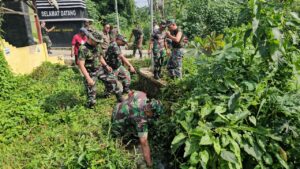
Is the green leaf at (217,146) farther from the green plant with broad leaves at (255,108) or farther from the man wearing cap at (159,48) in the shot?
the man wearing cap at (159,48)

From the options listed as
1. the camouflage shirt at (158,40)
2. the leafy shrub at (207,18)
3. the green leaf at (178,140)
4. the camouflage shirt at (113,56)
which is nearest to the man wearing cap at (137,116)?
the green leaf at (178,140)

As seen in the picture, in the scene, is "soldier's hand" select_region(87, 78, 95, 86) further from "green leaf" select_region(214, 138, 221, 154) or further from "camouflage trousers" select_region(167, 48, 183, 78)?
"green leaf" select_region(214, 138, 221, 154)

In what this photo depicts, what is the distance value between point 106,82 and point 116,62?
1.68ft

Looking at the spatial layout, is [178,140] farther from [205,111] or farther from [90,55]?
[90,55]

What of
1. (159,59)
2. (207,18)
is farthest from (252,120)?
(207,18)

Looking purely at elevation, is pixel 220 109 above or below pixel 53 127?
above

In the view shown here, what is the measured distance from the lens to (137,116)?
366 centimetres

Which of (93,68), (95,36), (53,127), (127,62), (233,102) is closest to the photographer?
(233,102)

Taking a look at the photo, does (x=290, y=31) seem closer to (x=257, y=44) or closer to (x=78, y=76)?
(x=257, y=44)

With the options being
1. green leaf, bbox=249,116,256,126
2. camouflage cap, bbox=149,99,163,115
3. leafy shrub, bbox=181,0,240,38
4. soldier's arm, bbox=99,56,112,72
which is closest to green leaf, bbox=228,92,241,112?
green leaf, bbox=249,116,256,126

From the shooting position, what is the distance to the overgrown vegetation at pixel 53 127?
3.25 m

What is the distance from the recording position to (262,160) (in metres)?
2.32

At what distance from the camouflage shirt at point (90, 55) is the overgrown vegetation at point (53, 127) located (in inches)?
34.5

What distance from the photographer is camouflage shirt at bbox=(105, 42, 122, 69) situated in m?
6.13
